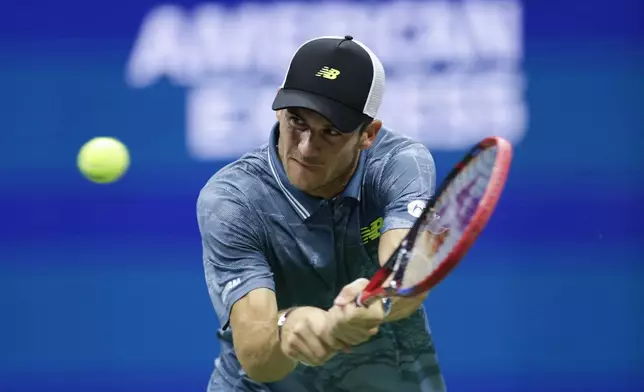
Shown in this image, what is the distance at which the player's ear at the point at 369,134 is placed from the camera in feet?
9.21

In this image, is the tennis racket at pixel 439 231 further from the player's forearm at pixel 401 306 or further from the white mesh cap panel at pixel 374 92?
the white mesh cap panel at pixel 374 92

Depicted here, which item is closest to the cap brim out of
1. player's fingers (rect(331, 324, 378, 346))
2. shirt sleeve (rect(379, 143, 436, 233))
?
shirt sleeve (rect(379, 143, 436, 233))

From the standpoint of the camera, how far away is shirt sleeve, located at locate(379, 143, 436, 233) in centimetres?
273

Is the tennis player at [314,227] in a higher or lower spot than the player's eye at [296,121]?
lower

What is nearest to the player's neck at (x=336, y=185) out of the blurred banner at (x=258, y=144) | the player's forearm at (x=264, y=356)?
the player's forearm at (x=264, y=356)

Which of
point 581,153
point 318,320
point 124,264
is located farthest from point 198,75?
point 318,320

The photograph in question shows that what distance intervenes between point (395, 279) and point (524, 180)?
2.58m

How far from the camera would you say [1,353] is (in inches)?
197

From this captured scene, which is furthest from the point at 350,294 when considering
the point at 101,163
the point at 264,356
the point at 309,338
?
the point at 101,163

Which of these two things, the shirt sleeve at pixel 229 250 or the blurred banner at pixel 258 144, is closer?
the shirt sleeve at pixel 229 250

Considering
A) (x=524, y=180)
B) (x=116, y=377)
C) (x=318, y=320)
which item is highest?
(x=524, y=180)

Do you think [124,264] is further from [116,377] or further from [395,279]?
[395,279]

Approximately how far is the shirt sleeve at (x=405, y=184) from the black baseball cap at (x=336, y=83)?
19 centimetres

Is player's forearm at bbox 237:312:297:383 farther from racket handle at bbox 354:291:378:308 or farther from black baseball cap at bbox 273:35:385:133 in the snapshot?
black baseball cap at bbox 273:35:385:133
